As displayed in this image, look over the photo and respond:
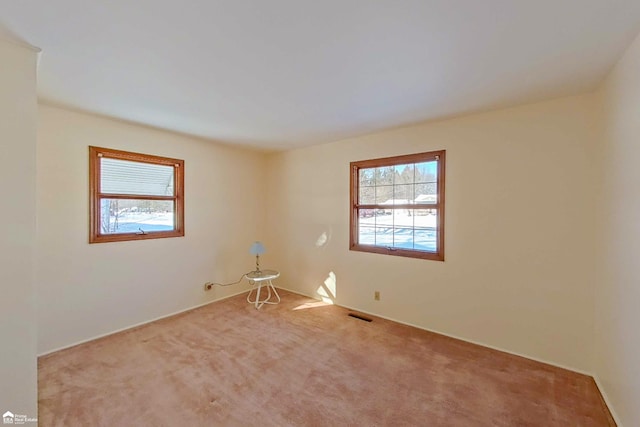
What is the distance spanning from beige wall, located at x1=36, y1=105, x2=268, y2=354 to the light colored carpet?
33 cm

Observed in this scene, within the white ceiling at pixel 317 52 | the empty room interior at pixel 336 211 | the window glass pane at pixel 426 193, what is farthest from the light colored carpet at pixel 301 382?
the white ceiling at pixel 317 52

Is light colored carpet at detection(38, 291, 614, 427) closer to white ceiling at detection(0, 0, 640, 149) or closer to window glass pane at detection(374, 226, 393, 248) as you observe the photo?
window glass pane at detection(374, 226, 393, 248)

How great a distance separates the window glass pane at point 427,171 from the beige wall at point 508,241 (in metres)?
0.18

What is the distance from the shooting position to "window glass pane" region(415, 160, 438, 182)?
3.12 m

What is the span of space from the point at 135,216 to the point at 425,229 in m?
3.49

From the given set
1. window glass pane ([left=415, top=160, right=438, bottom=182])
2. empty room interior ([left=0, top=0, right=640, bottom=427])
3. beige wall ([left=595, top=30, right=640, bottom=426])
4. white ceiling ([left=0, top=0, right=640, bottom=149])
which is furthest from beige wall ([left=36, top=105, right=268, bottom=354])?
beige wall ([left=595, top=30, right=640, bottom=426])

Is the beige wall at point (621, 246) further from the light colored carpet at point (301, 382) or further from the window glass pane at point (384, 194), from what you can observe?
the window glass pane at point (384, 194)

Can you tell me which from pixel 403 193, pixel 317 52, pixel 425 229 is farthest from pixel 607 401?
pixel 317 52

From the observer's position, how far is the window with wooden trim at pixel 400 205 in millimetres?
3111

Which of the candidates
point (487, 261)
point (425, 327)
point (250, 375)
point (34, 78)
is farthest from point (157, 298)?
point (487, 261)

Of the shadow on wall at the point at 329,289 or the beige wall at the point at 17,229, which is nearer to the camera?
the beige wall at the point at 17,229

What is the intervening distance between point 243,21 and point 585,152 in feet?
9.19

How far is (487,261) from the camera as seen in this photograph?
2.74m

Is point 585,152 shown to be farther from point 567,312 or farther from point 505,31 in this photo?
point 505,31
